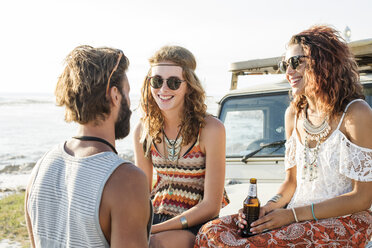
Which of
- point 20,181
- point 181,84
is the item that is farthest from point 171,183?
point 20,181

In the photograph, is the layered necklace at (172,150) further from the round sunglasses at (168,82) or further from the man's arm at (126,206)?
the man's arm at (126,206)

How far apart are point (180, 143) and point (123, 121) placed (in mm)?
1017

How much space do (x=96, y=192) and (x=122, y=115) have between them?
38cm

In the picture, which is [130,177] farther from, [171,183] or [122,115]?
[171,183]

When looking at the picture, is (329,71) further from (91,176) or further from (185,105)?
(91,176)

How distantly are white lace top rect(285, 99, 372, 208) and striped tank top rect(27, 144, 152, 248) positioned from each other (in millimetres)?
1269

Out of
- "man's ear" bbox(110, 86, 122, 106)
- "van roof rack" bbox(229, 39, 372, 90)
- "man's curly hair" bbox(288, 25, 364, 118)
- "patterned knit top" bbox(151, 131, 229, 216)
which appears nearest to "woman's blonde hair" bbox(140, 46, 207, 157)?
"patterned knit top" bbox(151, 131, 229, 216)

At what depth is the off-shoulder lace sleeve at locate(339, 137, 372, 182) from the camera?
2.08 metres

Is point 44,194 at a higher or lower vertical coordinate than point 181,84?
lower

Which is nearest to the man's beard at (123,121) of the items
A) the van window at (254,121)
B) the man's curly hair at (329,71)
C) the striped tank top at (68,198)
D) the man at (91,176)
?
the man at (91,176)

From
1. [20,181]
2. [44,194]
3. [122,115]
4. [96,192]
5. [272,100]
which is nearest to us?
[96,192]

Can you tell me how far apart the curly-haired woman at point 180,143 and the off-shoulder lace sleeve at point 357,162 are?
0.74 m

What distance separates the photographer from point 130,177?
55.4 inches

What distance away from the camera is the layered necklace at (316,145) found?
7.44 ft
